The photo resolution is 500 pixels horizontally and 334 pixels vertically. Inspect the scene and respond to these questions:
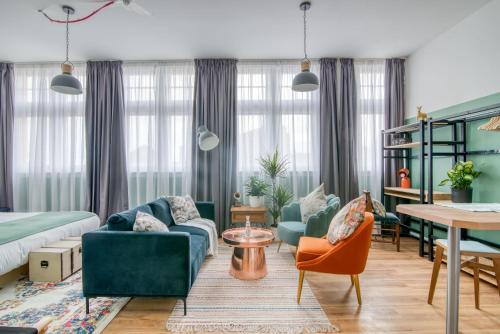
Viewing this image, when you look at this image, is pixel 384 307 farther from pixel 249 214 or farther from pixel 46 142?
pixel 46 142

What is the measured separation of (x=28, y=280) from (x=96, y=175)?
7.25 ft

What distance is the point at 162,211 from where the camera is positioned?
3271 mm

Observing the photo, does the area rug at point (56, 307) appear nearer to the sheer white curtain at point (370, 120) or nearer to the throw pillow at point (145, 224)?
the throw pillow at point (145, 224)

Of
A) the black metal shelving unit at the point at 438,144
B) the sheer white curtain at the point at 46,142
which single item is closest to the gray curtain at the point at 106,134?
the sheer white curtain at the point at 46,142

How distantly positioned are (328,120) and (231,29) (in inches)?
89.1

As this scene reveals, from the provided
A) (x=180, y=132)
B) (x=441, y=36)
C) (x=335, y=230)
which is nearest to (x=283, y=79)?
(x=180, y=132)

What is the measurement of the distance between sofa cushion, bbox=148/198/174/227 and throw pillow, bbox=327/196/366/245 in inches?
79.9

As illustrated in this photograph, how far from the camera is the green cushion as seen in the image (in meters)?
3.25

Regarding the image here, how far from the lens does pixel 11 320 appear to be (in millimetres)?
2107

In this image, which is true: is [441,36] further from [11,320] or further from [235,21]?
[11,320]

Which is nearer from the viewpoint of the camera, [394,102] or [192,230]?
[192,230]

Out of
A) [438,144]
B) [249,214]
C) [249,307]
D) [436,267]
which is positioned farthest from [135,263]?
[438,144]

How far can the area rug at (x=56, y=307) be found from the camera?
2.05 metres

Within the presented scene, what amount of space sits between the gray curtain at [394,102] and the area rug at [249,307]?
2.87m
